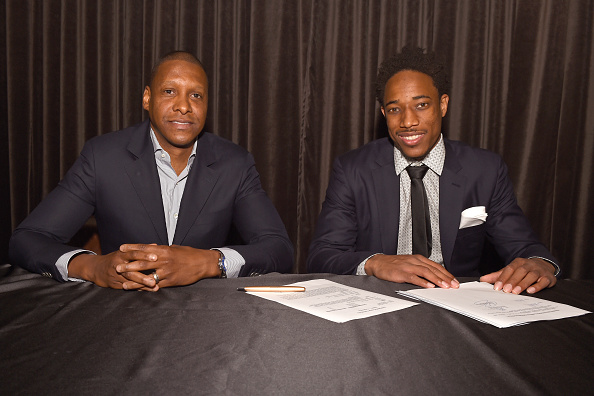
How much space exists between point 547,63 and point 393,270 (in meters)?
2.20

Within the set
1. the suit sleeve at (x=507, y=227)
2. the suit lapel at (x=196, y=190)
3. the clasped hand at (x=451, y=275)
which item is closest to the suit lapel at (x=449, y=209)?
the suit sleeve at (x=507, y=227)

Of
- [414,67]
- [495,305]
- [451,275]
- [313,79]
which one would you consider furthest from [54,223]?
[313,79]

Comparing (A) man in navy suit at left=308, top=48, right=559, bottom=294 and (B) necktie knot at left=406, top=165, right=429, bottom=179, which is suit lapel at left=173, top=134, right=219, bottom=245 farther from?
(B) necktie knot at left=406, top=165, right=429, bottom=179

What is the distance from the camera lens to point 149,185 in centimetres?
192

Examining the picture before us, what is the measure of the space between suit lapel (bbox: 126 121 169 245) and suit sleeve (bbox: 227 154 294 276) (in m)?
0.33

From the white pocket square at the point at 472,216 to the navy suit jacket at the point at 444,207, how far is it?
0.08 ft

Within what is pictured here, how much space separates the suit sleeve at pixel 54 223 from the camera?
1449 millimetres

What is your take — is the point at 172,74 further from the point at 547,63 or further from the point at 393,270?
the point at 547,63

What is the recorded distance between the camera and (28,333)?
2.99 feet

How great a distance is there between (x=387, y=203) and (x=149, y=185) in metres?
1.01

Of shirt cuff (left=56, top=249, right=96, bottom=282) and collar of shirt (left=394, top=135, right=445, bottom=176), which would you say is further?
collar of shirt (left=394, top=135, right=445, bottom=176)

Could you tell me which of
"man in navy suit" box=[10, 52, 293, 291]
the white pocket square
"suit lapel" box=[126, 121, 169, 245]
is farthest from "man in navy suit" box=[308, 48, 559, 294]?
"suit lapel" box=[126, 121, 169, 245]

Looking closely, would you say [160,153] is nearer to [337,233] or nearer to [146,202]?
[146,202]

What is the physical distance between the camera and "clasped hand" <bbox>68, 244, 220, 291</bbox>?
124 centimetres
